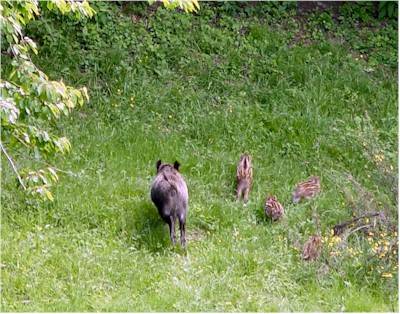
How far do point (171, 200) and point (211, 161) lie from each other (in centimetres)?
181

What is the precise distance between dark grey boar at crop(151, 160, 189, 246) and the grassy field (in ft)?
0.74

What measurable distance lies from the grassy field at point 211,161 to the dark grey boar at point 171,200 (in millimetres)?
225

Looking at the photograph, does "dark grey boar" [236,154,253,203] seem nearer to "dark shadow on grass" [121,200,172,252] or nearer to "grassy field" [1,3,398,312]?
"grassy field" [1,3,398,312]

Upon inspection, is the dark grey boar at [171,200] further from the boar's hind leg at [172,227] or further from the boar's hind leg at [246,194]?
the boar's hind leg at [246,194]

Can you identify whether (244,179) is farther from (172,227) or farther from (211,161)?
(172,227)

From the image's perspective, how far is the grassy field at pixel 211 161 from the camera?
8344mm

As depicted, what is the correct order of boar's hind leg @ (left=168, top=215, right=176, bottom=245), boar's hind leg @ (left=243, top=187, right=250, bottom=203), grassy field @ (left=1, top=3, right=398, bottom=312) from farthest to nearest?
boar's hind leg @ (left=243, top=187, right=250, bottom=203) → boar's hind leg @ (left=168, top=215, right=176, bottom=245) → grassy field @ (left=1, top=3, right=398, bottom=312)

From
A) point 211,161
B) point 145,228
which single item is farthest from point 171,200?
point 211,161

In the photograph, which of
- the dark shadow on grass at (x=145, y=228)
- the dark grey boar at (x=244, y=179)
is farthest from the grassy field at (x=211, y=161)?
the dark grey boar at (x=244, y=179)

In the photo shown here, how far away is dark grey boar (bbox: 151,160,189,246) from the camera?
29.6 feet

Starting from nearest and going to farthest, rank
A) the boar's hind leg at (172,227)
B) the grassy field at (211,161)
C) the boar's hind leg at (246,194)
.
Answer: the grassy field at (211,161), the boar's hind leg at (172,227), the boar's hind leg at (246,194)

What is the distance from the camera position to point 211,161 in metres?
10.8

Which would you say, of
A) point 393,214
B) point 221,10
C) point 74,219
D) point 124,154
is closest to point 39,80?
point 74,219

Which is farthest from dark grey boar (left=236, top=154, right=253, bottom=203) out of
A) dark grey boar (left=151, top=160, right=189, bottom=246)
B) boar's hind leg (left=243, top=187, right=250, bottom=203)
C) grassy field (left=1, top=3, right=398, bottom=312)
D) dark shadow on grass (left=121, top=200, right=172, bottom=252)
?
dark shadow on grass (left=121, top=200, right=172, bottom=252)
